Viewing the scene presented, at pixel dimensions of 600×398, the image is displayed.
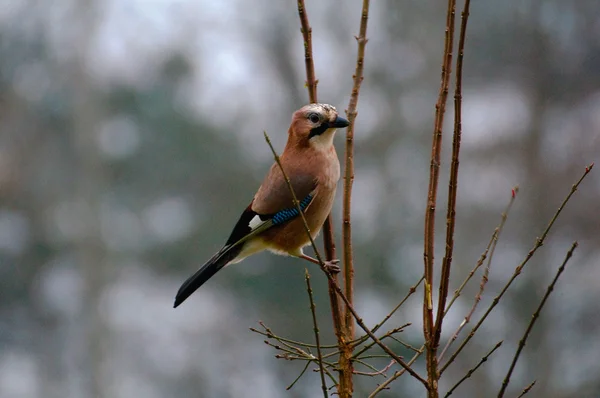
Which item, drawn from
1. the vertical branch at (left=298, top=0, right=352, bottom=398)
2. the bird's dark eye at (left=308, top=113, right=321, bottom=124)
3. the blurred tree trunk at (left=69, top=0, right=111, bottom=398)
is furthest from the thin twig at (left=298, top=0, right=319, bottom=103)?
the blurred tree trunk at (left=69, top=0, right=111, bottom=398)

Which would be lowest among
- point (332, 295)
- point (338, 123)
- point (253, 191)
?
point (332, 295)

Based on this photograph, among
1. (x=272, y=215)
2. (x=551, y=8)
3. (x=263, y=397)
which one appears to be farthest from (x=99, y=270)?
(x=272, y=215)

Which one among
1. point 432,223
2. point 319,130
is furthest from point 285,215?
point 432,223

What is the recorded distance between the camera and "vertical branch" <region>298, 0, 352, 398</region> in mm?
859

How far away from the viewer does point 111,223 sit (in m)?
4.77

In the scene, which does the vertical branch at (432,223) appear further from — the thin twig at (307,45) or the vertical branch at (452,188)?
the thin twig at (307,45)

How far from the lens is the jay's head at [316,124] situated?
1314mm

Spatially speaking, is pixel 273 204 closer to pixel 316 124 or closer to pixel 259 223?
pixel 259 223

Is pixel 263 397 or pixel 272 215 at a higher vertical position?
pixel 263 397

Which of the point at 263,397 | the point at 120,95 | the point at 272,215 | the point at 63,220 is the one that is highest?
the point at 120,95

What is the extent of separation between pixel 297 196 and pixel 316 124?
0.43 feet

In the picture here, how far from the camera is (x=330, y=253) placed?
43.3 inches

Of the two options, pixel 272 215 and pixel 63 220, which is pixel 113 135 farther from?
pixel 272 215

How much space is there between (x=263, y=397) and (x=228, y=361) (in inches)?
17.0
